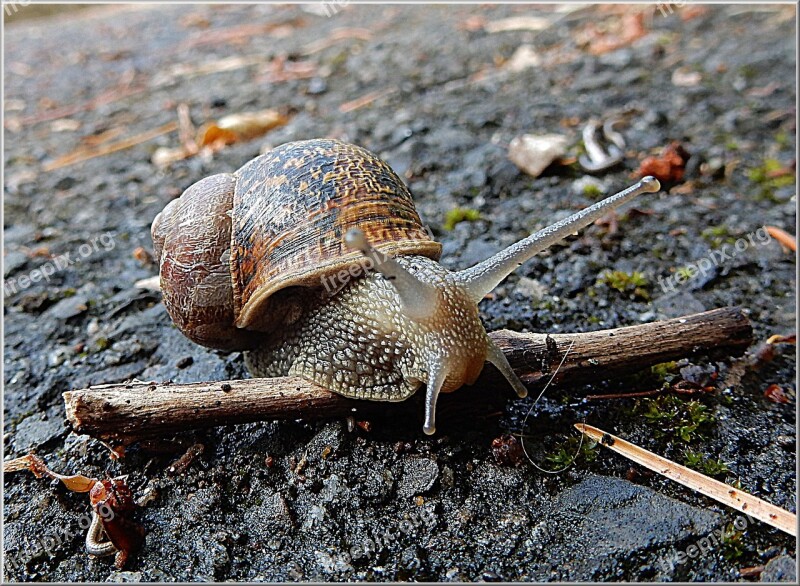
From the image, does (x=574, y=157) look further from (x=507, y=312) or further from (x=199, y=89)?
(x=199, y=89)

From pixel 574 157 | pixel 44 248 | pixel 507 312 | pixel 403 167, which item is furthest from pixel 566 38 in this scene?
pixel 44 248

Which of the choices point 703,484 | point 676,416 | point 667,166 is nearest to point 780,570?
point 703,484

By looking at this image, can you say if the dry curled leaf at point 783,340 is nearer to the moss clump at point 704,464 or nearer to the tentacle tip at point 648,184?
the moss clump at point 704,464

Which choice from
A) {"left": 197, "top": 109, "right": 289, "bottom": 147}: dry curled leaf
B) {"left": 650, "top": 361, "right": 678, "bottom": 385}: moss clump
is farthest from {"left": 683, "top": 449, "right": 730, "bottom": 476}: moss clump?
{"left": 197, "top": 109, "right": 289, "bottom": 147}: dry curled leaf

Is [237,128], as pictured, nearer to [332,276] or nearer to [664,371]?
[332,276]

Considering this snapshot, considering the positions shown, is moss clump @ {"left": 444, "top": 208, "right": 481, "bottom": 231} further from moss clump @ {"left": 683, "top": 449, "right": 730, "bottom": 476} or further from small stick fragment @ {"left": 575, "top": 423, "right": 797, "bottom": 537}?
moss clump @ {"left": 683, "top": 449, "right": 730, "bottom": 476}

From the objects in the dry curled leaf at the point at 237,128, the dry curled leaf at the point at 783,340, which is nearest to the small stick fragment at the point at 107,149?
the dry curled leaf at the point at 237,128
